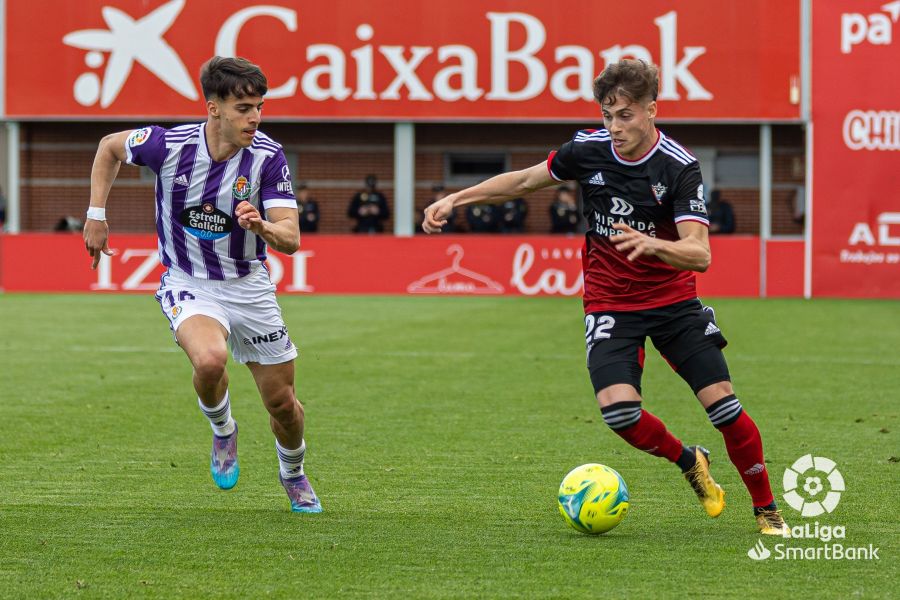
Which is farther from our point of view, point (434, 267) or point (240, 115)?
point (434, 267)

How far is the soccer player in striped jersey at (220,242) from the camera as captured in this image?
621cm

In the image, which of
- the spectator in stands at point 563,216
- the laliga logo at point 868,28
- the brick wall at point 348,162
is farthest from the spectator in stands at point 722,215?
the laliga logo at point 868,28

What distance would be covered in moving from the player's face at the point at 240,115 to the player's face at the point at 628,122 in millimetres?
1546

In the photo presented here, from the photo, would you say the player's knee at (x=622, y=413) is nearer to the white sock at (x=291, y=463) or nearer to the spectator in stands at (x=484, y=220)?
the white sock at (x=291, y=463)

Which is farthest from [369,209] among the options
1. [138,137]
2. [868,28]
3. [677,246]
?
[677,246]

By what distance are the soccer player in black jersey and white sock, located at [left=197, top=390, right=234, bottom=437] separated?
4.44ft

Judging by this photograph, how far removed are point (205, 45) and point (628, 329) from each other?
21.3 m

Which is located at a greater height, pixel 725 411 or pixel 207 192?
pixel 207 192

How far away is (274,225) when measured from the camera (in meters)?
5.86

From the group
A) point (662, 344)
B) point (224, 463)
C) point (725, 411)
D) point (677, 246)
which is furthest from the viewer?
point (224, 463)

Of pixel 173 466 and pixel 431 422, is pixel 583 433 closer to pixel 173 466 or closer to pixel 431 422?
pixel 431 422

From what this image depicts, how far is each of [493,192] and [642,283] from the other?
30.9 inches

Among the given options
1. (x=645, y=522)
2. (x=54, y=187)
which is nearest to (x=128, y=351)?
(x=645, y=522)

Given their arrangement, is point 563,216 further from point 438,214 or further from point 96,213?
point 438,214
